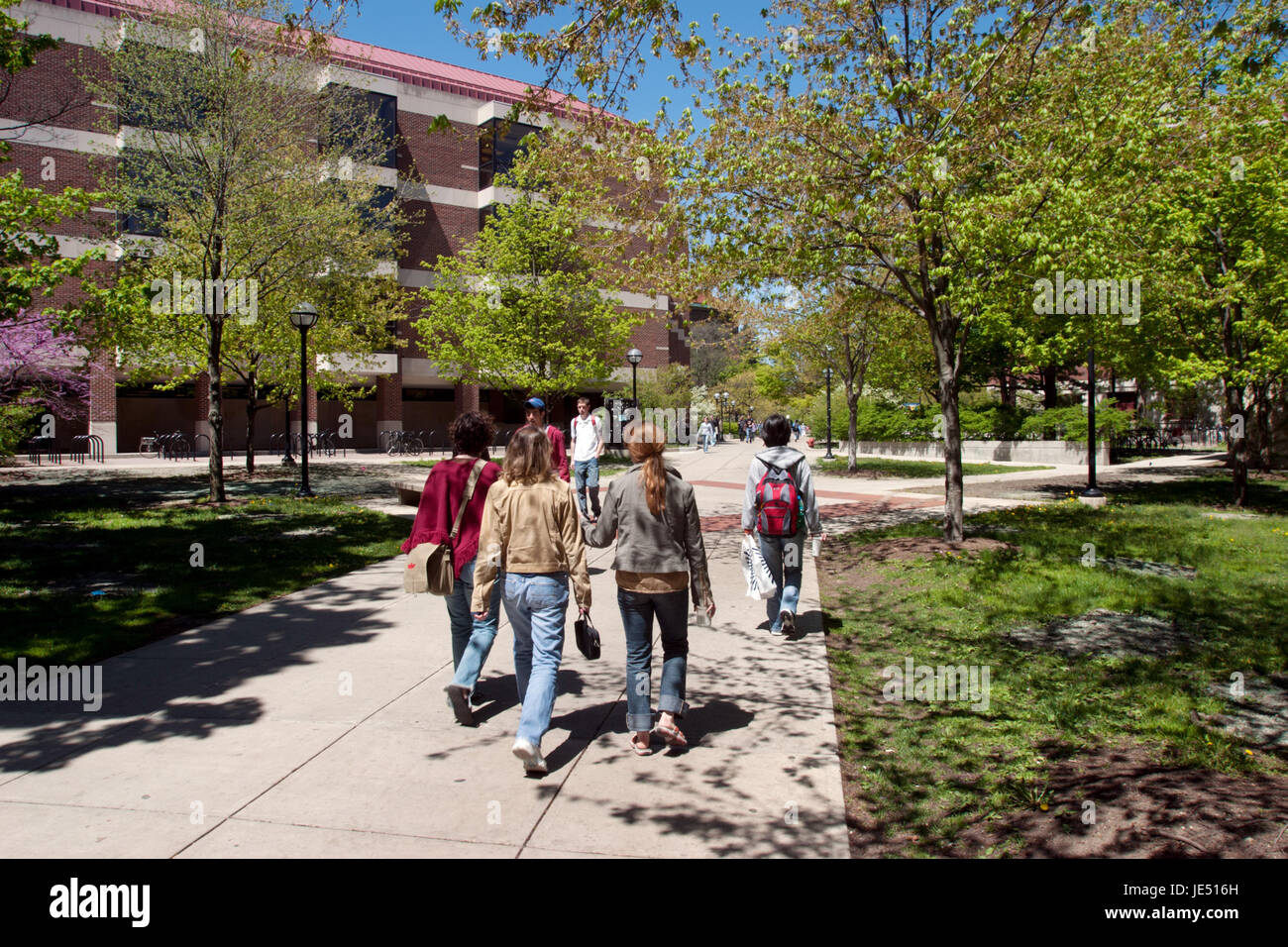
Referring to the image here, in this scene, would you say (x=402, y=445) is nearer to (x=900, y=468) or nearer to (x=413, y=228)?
(x=413, y=228)

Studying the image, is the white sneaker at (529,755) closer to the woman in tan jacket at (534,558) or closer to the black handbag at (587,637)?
the woman in tan jacket at (534,558)

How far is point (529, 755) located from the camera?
4012 millimetres

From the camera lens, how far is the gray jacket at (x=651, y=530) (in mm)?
4398

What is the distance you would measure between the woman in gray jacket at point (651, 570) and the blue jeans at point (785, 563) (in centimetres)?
217

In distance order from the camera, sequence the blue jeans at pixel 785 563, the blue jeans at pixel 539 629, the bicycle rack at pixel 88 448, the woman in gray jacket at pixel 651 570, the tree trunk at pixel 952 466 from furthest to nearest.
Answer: the bicycle rack at pixel 88 448 < the tree trunk at pixel 952 466 < the blue jeans at pixel 785 563 < the woman in gray jacket at pixel 651 570 < the blue jeans at pixel 539 629

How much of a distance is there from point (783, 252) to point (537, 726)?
7.82 m

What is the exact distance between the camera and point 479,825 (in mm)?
3596

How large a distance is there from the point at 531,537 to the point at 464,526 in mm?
766

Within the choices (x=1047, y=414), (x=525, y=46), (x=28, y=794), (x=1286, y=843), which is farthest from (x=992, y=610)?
(x=1047, y=414)

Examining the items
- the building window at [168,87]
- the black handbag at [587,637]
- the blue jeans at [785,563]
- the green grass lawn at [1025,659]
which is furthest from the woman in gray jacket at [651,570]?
the building window at [168,87]

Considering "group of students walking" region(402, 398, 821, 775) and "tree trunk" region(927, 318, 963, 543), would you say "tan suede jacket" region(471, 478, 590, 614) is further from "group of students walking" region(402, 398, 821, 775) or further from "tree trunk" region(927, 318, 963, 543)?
"tree trunk" region(927, 318, 963, 543)

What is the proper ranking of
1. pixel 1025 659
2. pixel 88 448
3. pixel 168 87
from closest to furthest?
pixel 1025 659
pixel 168 87
pixel 88 448

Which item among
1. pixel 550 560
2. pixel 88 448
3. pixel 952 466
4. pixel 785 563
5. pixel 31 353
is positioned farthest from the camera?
pixel 88 448

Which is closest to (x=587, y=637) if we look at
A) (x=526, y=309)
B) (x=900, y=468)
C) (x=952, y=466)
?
(x=952, y=466)
